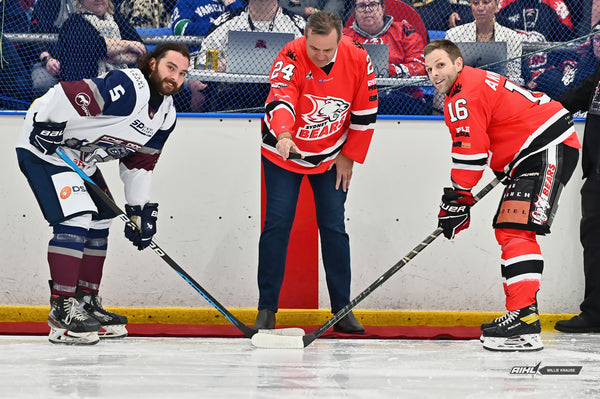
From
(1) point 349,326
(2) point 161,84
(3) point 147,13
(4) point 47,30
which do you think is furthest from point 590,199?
(4) point 47,30

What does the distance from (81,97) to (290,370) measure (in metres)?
1.18

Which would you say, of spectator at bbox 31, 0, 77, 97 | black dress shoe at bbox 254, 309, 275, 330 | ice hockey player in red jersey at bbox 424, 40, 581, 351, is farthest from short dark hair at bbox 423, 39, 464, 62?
spectator at bbox 31, 0, 77, 97

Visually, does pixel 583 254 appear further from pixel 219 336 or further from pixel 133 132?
pixel 133 132

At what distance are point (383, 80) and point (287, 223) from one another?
936 mm

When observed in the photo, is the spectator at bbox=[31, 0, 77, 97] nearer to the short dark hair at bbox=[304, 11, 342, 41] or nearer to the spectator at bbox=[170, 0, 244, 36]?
the spectator at bbox=[170, 0, 244, 36]

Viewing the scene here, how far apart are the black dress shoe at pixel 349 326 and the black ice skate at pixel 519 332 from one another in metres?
0.57

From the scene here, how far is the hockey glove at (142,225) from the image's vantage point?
2.88 meters

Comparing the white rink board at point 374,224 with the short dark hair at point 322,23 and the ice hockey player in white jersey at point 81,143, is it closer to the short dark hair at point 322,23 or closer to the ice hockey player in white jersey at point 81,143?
the ice hockey player in white jersey at point 81,143

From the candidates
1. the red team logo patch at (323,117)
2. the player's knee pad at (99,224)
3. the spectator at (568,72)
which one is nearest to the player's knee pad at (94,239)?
the player's knee pad at (99,224)

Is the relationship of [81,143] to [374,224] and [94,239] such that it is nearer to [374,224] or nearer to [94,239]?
[94,239]

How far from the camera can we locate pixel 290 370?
7.38 ft

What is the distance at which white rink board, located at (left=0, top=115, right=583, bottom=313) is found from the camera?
3.50 m

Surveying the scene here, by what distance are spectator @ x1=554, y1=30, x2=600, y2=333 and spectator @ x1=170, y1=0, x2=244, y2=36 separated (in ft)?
5.39

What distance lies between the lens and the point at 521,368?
219 cm
